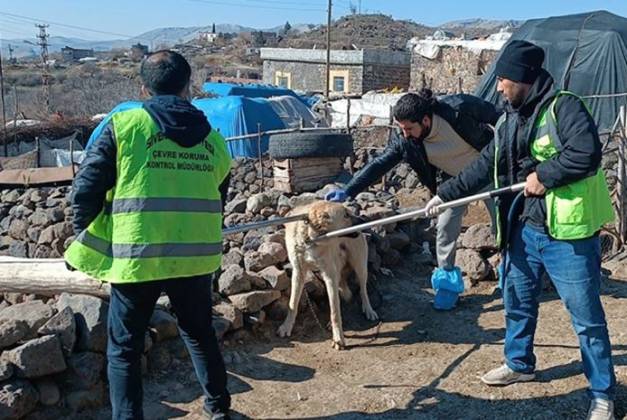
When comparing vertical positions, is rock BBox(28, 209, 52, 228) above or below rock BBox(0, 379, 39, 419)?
below

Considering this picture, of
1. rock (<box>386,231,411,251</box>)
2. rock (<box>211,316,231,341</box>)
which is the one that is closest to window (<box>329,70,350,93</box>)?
rock (<box>386,231,411,251</box>)

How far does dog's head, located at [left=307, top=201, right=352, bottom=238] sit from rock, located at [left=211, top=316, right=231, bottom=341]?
2.87 ft

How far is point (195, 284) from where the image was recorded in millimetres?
3520

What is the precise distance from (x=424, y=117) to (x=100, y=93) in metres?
38.3

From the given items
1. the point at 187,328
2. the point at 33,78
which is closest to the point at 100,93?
the point at 33,78

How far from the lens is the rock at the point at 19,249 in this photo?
10.6 meters

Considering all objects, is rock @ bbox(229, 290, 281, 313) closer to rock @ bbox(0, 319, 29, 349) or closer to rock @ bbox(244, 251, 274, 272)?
rock @ bbox(244, 251, 274, 272)

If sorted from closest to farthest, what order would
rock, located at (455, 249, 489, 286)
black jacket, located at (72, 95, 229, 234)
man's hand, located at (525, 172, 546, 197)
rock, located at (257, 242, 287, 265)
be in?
black jacket, located at (72, 95, 229, 234)
man's hand, located at (525, 172, 546, 197)
rock, located at (257, 242, 287, 265)
rock, located at (455, 249, 489, 286)

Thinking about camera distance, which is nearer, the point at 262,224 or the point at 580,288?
the point at 580,288

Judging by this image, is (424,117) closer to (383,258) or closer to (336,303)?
(336,303)

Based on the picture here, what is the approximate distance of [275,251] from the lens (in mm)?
5934

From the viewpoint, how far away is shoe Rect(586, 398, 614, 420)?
365 cm

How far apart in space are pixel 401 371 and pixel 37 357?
89.1 inches

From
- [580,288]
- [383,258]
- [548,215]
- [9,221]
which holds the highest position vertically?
[548,215]
